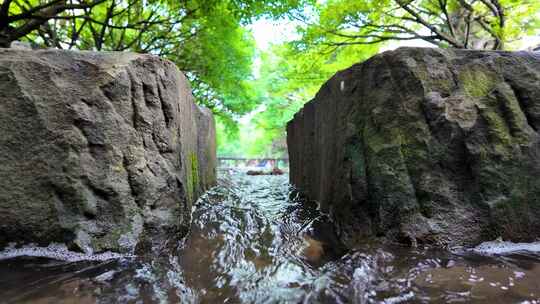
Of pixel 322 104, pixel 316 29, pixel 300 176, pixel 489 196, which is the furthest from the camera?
pixel 316 29

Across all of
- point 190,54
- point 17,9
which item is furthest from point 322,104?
point 17,9

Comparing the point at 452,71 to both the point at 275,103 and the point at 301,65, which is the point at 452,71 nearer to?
the point at 301,65

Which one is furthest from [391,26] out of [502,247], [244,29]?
[502,247]

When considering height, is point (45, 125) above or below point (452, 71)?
below

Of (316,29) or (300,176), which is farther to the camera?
(316,29)

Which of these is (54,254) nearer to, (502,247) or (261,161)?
(502,247)

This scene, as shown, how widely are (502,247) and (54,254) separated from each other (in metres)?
3.82

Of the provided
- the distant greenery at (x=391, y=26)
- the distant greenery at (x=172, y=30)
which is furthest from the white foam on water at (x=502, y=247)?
the distant greenery at (x=391, y=26)

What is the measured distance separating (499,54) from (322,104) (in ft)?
7.78

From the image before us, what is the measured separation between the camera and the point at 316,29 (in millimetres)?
8734

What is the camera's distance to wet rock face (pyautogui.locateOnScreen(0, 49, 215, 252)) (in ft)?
7.77

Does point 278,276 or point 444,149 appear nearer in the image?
point 278,276

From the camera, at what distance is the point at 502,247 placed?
2551 mm

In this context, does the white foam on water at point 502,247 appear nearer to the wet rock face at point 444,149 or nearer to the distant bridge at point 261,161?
the wet rock face at point 444,149
